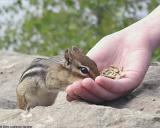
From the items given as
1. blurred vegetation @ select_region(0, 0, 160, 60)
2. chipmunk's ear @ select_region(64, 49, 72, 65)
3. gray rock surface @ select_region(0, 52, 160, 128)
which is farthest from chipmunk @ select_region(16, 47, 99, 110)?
blurred vegetation @ select_region(0, 0, 160, 60)

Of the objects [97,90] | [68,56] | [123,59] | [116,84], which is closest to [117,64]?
[123,59]

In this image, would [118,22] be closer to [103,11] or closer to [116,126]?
[103,11]

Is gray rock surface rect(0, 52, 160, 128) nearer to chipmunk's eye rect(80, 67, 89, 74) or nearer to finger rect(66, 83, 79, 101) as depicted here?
finger rect(66, 83, 79, 101)

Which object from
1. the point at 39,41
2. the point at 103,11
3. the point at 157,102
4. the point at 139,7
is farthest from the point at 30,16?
the point at 157,102

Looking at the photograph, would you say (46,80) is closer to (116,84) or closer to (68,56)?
(68,56)

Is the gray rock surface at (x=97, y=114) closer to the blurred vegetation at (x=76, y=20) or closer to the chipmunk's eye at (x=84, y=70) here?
the chipmunk's eye at (x=84, y=70)
